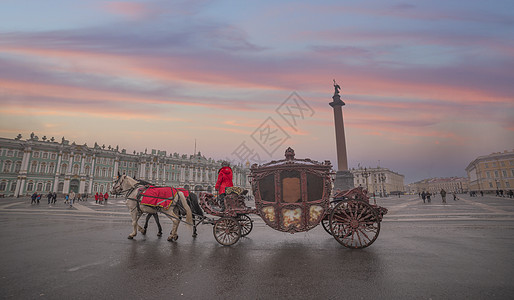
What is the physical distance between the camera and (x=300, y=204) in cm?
625

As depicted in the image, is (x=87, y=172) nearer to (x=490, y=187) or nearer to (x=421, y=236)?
(x=421, y=236)

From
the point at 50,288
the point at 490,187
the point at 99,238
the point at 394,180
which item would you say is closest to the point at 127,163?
the point at 99,238

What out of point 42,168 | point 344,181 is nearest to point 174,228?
point 344,181

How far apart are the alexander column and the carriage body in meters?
23.0

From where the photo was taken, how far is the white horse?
7.31m

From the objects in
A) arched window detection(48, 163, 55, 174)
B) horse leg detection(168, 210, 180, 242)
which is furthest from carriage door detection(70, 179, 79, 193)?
horse leg detection(168, 210, 180, 242)

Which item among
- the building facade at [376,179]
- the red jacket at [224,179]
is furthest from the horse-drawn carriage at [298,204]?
the building facade at [376,179]

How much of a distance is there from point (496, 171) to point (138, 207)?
341ft

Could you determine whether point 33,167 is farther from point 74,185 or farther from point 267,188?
point 267,188

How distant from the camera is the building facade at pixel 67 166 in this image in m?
50.7

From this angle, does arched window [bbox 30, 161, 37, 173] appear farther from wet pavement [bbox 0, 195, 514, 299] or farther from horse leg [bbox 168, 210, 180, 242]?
horse leg [bbox 168, 210, 180, 242]

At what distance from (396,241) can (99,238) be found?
9545mm

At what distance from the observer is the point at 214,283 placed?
383cm

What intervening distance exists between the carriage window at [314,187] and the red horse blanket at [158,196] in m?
4.57
